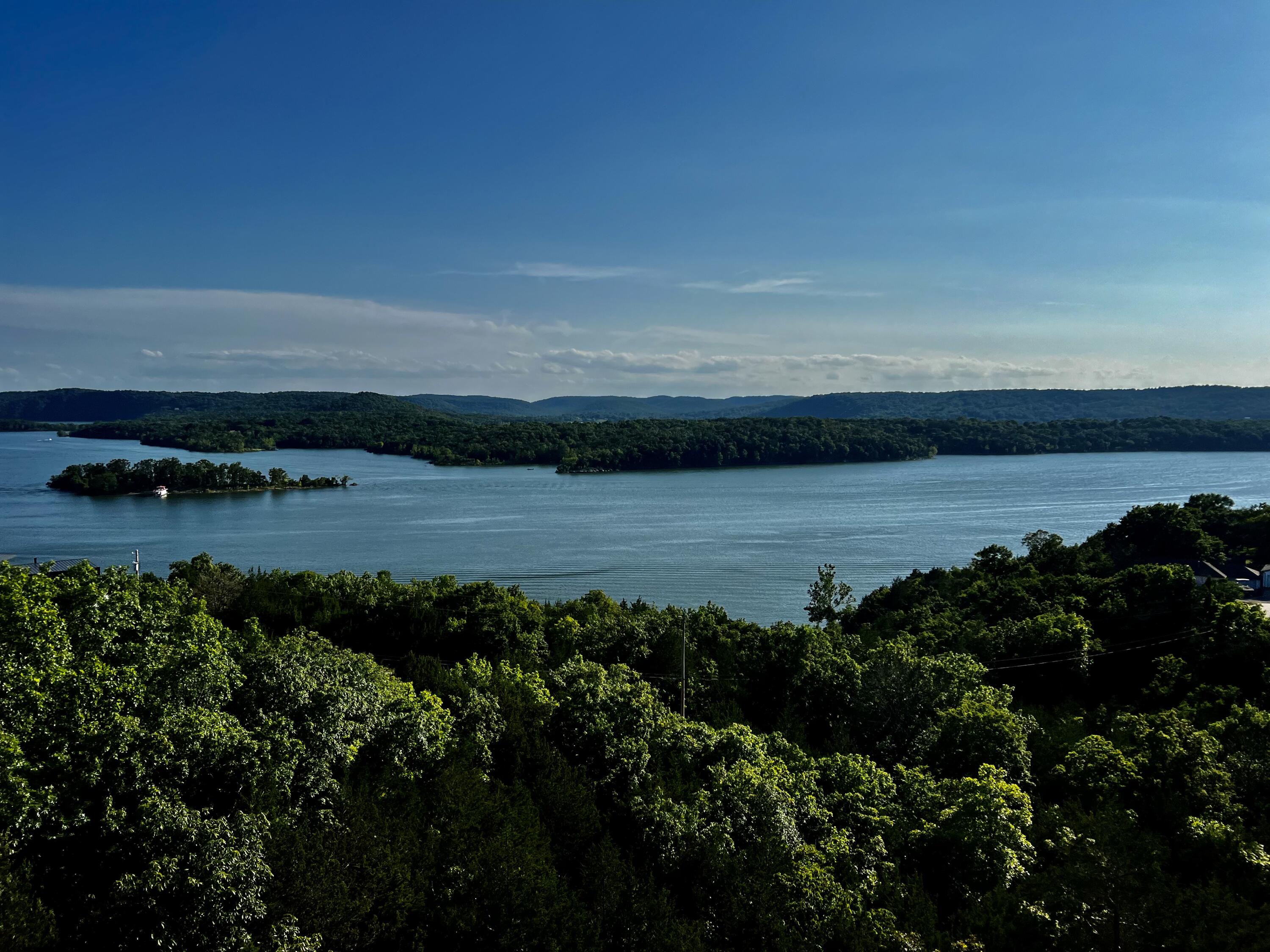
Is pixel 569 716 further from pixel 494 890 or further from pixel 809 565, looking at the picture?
pixel 809 565

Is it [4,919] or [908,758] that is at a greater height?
[4,919]

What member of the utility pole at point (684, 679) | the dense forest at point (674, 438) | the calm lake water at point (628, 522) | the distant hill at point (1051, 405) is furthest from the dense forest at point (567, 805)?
the distant hill at point (1051, 405)

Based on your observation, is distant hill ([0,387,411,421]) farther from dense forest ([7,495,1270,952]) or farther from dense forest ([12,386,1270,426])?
dense forest ([7,495,1270,952])

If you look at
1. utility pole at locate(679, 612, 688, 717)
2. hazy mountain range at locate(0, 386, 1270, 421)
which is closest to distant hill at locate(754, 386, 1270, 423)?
hazy mountain range at locate(0, 386, 1270, 421)

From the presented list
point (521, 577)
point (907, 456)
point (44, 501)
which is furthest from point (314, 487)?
point (907, 456)

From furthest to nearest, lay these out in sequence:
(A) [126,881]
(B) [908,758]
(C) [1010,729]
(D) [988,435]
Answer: (D) [988,435] → (B) [908,758] → (C) [1010,729] → (A) [126,881]

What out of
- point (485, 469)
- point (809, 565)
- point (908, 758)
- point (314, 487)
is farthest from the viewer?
point (485, 469)

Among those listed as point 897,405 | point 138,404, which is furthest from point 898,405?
point 138,404
